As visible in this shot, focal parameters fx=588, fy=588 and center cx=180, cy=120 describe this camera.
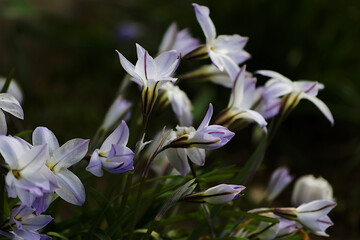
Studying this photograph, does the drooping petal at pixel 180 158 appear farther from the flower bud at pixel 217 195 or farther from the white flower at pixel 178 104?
the white flower at pixel 178 104

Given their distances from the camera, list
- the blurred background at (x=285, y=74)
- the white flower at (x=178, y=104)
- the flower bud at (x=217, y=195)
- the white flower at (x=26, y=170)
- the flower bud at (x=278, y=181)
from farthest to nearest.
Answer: the blurred background at (x=285, y=74) → the flower bud at (x=278, y=181) → the white flower at (x=178, y=104) → the flower bud at (x=217, y=195) → the white flower at (x=26, y=170)

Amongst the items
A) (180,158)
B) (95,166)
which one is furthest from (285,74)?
(95,166)

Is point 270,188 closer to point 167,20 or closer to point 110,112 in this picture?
point 110,112

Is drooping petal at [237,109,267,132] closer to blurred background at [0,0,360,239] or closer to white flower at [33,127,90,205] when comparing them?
white flower at [33,127,90,205]

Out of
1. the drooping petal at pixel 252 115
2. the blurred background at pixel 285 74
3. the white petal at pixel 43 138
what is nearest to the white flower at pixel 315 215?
the drooping petal at pixel 252 115

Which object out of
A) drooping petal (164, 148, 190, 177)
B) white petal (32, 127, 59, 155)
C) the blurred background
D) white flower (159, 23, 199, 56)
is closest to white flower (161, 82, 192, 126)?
white flower (159, 23, 199, 56)
